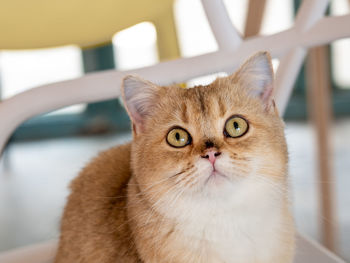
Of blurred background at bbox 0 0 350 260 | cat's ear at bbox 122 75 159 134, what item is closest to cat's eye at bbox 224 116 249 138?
cat's ear at bbox 122 75 159 134

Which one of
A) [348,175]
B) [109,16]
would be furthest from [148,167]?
[348,175]

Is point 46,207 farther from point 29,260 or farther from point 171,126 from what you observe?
point 171,126

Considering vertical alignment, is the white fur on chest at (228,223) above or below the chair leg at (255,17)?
below

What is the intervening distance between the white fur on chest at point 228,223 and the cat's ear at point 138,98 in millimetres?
208

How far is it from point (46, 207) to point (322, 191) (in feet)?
5.57

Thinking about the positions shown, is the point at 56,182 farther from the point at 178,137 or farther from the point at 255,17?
the point at 178,137

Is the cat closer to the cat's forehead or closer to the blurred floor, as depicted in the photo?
the cat's forehead

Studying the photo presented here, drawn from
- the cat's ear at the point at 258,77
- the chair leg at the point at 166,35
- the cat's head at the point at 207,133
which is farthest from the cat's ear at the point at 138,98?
the chair leg at the point at 166,35

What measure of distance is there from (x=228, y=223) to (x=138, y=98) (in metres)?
0.29

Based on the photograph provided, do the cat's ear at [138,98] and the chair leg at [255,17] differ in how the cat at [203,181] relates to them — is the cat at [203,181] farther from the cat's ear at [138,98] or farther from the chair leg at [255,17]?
the chair leg at [255,17]

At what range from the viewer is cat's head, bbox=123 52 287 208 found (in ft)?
2.43

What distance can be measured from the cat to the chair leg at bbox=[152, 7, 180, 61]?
0.54m

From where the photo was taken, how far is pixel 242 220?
0.78 m

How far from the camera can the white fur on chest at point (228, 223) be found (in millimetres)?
761
